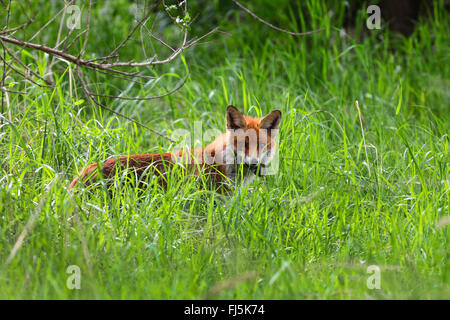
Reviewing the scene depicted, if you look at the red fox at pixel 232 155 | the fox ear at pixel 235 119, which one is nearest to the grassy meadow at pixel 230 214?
the red fox at pixel 232 155

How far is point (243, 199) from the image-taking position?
4000 mm

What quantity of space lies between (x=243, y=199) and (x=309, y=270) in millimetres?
778

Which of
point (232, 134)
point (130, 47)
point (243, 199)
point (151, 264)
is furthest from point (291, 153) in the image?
point (130, 47)

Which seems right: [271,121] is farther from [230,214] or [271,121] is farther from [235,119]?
[230,214]

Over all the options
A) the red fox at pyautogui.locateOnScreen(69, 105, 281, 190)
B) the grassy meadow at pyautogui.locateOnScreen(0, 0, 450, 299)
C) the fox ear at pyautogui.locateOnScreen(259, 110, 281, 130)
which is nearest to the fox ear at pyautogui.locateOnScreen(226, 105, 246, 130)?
the red fox at pyautogui.locateOnScreen(69, 105, 281, 190)

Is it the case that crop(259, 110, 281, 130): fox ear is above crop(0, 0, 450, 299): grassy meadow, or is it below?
above

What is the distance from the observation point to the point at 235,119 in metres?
4.70

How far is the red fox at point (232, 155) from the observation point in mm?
4513

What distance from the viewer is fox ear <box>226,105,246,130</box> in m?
4.63

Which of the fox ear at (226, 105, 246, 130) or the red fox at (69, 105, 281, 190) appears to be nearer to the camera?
the red fox at (69, 105, 281, 190)

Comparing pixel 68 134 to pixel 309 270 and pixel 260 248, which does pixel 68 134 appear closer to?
pixel 260 248

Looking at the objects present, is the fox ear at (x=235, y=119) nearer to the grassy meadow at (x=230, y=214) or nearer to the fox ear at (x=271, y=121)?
the fox ear at (x=271, y=121)

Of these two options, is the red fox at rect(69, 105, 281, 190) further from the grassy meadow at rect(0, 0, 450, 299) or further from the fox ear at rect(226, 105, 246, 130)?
the grassy meadow at rect(0, 0, 450, 299)

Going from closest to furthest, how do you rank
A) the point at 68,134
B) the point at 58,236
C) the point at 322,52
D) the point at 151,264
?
the point at 151,264 < the point at 58,236 < the point at 68,134 < the point at 322,52
